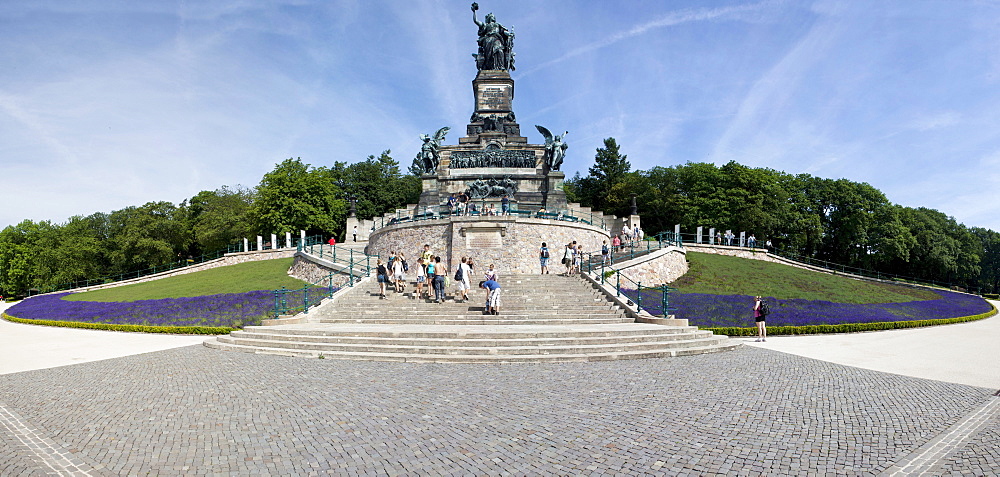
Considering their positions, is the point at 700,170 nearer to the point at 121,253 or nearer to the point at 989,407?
the point at 989,407

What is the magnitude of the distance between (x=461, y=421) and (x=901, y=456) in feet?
16.6

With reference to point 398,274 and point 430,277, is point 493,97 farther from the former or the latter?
point 430,277

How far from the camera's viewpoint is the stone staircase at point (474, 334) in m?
12.2

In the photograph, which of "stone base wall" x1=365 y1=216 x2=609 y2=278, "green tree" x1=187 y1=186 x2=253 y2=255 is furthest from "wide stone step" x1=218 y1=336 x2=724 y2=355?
"green tree" x1=187 y1=186 x2=253 y2=255

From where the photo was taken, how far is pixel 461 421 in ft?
22.5

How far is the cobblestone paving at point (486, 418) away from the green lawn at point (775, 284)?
1725 cm

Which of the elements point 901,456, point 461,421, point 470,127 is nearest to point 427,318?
point 461,421

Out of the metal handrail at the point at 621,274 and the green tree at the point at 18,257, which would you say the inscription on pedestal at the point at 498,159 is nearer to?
the metal handrail at the point at 621,274

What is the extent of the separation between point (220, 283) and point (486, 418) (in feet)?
99.4

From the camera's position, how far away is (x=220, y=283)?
3194 centimetres

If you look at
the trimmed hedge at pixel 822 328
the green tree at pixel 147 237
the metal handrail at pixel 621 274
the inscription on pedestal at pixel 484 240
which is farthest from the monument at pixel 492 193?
the green tree at pixel 147 237

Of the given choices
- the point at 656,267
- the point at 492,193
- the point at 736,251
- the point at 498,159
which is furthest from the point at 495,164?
the point at 736,251

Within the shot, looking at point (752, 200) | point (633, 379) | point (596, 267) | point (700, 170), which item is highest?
point (700, 170)

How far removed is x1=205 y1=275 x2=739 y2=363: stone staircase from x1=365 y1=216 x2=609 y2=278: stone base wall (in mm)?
8314
